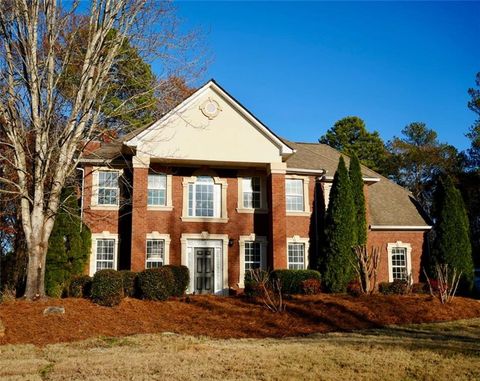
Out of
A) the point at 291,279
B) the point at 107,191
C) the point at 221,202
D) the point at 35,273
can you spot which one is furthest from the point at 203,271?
the point at 35,273

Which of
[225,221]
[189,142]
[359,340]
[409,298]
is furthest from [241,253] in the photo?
[359,340]

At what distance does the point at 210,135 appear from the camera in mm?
21562

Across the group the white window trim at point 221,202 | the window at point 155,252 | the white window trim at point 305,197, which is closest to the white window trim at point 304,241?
the white window trim at point 305,197

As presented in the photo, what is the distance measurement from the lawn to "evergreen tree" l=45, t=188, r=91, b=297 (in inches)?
301

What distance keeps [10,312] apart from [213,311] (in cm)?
586

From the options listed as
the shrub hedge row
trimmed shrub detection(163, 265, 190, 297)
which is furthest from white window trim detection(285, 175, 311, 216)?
the shrub hedge row

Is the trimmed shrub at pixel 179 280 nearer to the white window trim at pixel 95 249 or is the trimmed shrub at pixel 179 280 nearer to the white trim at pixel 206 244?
the white trim at pixel 206 244

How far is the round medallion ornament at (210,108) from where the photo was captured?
71.1 feet

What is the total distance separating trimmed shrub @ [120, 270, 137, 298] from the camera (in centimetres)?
1828

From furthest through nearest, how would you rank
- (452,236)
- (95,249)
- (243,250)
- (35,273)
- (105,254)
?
(452,236) < (243,250) < (105,254) < (95,249) < (35,273)

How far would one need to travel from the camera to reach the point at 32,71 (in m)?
16.0

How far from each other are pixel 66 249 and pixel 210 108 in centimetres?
803

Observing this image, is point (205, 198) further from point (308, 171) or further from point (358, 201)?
point (358, 201)

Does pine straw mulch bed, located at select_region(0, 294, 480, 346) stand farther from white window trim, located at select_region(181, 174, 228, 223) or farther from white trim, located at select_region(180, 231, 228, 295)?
white window trim, located at select_region(181, 174, 228, 223)
